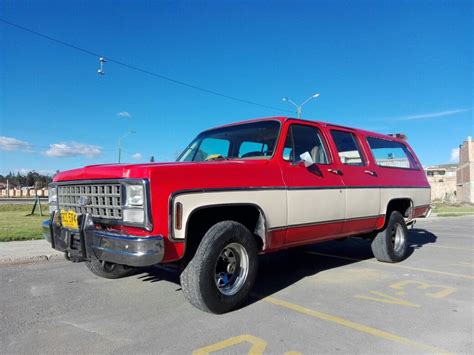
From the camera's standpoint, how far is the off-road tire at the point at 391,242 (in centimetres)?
631

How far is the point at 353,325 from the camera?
3.59 metres

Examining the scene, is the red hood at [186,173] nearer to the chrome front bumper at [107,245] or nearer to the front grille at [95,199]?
the front grille at [95,199]

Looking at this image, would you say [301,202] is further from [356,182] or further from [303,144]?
[356,182]

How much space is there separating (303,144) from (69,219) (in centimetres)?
294

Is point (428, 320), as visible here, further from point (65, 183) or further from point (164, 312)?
point (65, 183)

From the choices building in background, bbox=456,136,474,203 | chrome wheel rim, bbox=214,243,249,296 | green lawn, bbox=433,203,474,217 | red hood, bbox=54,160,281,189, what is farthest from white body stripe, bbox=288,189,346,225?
building in background, bbox=456,136,474,203

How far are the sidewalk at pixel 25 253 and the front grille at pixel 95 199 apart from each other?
9.33 feet

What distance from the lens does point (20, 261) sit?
6418 mm

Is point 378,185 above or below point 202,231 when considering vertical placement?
above

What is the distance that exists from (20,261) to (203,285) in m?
4.41

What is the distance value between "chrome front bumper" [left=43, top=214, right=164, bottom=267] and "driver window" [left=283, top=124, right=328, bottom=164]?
204 centimetres

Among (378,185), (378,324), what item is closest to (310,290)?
(378,324)

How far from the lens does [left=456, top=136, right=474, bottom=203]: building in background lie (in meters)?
47.3

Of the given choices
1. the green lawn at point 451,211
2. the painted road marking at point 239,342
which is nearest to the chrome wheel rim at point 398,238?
the painted road marking at point 239,342
